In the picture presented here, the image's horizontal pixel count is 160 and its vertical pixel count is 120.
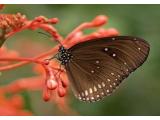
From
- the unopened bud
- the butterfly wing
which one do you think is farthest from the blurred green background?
the unopened bud

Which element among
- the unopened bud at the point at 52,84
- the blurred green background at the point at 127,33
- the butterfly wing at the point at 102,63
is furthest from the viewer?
the blurred green background at the point at 127,33

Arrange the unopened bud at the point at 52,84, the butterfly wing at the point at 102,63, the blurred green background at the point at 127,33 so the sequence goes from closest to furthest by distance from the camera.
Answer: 1. the unopened bud at the point at 52,84
2. the butterfly wing at the point at 102,63
3. the blurred green background at the point at 127,33

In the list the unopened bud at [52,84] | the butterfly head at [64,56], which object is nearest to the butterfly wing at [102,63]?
the butterfly head at [64,56]

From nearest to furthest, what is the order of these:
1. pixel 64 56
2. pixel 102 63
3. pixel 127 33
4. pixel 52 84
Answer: pixel 52 84, pixel 64 56, pixel 102 63, pixel 127 33

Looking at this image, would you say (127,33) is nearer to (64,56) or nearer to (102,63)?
(102,63)

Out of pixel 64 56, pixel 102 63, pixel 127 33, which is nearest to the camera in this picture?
pixel 64 56

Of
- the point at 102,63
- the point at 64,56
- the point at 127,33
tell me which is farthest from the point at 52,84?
the point at 127,33

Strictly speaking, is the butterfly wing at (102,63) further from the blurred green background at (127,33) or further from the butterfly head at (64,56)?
the blurred green background at (127,33)
